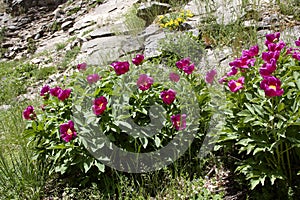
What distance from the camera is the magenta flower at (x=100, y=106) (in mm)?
2322

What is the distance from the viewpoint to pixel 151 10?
6.41 metres

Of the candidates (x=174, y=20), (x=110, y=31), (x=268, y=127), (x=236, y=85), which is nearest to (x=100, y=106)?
(x=236, y=85)

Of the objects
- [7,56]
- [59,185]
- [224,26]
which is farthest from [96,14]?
[59,185]

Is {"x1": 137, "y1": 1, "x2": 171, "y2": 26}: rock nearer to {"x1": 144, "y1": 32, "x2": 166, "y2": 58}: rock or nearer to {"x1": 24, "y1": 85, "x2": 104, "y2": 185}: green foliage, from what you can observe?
{"x1": 144, "y1": 32, "x2": 166, "y2": 58}: rock

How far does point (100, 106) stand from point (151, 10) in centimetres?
444

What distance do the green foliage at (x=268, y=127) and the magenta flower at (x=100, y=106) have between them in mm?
837

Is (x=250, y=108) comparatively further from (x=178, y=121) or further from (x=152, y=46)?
(x=152, y=46)

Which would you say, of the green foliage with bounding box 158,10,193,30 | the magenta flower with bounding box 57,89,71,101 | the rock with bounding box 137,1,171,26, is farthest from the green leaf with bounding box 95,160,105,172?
the rock with bounding box 137,1,171,26

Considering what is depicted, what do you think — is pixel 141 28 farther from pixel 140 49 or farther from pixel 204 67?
pixel 204 67

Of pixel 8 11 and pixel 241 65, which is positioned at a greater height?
pixel 241 65

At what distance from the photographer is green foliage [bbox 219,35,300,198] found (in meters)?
2.00

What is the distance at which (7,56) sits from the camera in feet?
31.7

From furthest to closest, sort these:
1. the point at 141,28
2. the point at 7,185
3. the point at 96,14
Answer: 1. the point at 96,14
2. the point at 141,28
3. the point at 7,185

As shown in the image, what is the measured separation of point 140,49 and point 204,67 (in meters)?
1.56
